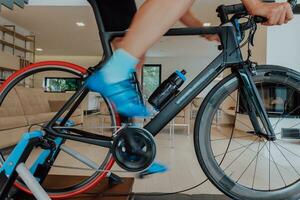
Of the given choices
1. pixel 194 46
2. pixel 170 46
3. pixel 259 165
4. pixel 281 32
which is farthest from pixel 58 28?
pixel 259 165

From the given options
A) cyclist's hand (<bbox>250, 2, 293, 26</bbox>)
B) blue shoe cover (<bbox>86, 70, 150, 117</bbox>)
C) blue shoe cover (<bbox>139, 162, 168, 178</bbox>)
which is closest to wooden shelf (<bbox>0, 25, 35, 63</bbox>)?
blue shoe cover (<bbox>86, 70, 150, 117</bbox>)

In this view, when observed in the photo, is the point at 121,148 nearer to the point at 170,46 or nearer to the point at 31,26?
the point at 31,26

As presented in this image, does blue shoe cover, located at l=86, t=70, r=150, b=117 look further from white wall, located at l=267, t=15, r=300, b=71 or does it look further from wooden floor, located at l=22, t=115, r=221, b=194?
white wall, located at l=267, t=15, r=300, b=71

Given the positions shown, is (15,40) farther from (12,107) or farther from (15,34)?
(12,107)

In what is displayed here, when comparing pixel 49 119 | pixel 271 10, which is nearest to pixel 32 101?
pixel 49 119

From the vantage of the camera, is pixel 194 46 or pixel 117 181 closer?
pixel 117 181

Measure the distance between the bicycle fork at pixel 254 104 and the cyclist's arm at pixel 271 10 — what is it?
190 mm

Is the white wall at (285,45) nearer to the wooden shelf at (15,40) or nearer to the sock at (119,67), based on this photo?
the sock at (119,67)

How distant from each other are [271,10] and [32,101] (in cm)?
360

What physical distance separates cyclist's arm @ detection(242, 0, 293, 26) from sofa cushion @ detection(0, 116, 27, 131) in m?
2.52

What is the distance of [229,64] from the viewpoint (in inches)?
39.8

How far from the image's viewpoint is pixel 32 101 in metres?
3.86

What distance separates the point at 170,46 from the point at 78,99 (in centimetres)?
782

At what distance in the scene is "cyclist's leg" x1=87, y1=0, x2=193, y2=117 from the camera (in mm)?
858
